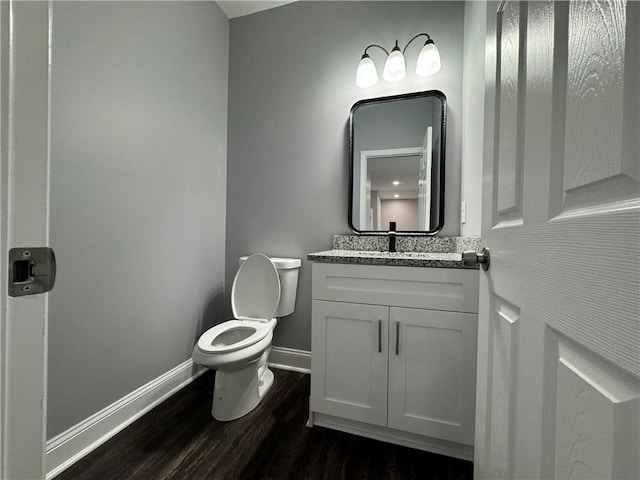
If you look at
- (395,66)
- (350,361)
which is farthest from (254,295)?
(395,66)

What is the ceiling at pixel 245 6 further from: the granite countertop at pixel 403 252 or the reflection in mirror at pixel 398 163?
the granite countertop at pixel 403 252

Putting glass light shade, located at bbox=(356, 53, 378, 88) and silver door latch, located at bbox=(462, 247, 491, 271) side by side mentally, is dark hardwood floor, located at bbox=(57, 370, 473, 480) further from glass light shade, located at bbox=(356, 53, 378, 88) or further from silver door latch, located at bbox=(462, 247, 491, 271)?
glass light shade, located at bbox=(356, 53, 378, 88)

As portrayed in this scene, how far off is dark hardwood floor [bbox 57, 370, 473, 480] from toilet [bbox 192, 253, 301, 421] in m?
0.11

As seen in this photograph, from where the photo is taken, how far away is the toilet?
4.65ft

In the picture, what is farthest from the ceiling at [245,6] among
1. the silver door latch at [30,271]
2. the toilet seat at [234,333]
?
the silver door latch at [30,271]

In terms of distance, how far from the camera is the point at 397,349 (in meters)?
1.31

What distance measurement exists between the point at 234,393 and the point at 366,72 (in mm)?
2081

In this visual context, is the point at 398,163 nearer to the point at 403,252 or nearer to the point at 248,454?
the point at 403,252

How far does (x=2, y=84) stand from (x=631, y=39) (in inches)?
28.7

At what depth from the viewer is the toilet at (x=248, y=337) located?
1.42 metres

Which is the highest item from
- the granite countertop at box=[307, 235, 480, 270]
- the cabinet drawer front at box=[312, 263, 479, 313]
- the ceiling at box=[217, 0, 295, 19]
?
the ceiling at box=[217, 0, 295, 19]

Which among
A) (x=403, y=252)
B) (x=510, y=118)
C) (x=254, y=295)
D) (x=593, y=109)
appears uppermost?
(x=510, y=118)

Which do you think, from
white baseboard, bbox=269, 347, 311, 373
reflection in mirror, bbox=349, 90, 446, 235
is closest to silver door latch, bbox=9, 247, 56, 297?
reflection in mirror, bbox=349, 90, 446, 235

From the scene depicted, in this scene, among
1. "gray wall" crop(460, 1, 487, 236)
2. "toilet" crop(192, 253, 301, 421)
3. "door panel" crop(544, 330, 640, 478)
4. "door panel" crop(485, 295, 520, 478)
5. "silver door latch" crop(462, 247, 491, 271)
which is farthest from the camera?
"toilet" crop(192, 253, 301, 421)
